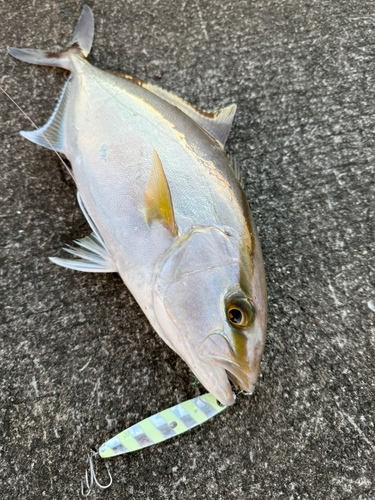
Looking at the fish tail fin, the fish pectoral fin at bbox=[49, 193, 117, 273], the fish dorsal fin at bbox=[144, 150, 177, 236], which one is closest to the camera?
the fish dorsal fin at bbox=[144, 150, 177, 236]

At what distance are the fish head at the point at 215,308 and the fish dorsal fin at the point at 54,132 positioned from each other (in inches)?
38.6

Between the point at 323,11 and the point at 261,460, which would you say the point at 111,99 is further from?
the point at 261,460

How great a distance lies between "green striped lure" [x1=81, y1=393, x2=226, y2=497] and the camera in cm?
155

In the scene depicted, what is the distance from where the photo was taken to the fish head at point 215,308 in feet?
4.27

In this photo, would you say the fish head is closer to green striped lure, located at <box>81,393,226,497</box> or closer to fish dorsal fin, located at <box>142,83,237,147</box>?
green striped lure, located at <box>81,393,226,497</box>

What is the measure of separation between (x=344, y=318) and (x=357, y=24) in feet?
6.39

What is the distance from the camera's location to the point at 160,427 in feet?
5.20

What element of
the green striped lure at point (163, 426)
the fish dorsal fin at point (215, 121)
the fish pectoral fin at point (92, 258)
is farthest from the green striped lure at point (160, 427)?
the fish dorsal fin at point (215, 121)

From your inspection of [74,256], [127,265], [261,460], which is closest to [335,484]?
[261,460]

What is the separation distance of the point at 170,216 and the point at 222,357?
1.98 feet

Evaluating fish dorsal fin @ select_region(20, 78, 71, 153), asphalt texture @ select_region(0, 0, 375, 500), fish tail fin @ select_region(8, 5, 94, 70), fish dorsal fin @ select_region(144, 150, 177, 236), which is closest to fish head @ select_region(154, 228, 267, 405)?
fish dorsal fin @ select_region(144, 150, 177, 236)

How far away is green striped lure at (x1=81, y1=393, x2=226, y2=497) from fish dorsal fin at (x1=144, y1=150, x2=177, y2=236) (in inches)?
33.2

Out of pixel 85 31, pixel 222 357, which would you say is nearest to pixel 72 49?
pixel 85 31

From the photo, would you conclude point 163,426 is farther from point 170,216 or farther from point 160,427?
point 170,216
